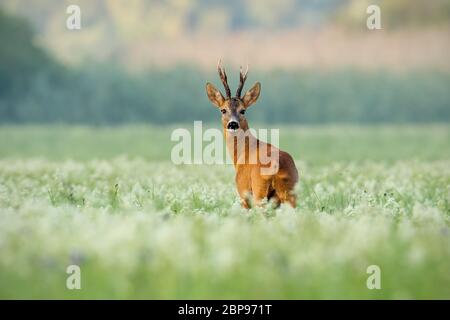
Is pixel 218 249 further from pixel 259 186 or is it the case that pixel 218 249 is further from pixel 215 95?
pixel 215 95

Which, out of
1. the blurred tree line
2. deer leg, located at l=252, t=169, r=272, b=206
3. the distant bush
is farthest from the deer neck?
the distant bush

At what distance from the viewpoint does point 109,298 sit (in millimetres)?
7566

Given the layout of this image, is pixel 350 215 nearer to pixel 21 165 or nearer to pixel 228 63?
pixel 21 165

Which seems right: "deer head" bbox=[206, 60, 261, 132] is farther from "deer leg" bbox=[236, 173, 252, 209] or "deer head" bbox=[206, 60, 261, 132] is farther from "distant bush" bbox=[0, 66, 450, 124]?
"distant bush" bbox=[0, 66, 450, 124]

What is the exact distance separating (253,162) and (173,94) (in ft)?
130

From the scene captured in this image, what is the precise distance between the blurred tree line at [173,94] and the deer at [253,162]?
33944 mm

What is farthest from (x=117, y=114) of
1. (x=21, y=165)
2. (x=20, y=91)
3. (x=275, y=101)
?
(x=21, y=165)

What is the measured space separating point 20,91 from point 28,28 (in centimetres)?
539

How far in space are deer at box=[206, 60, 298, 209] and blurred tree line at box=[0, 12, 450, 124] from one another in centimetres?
3394

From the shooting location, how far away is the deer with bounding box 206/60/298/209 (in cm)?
1131

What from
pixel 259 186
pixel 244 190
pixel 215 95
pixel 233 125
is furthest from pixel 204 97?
pixel 259 186

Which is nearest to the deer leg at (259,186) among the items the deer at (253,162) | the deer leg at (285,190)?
the deer at (253,162)

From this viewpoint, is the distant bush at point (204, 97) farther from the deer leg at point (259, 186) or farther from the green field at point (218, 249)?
the deer leg at point (259, 186)

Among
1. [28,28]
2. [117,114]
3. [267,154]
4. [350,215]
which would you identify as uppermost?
[28,28]
